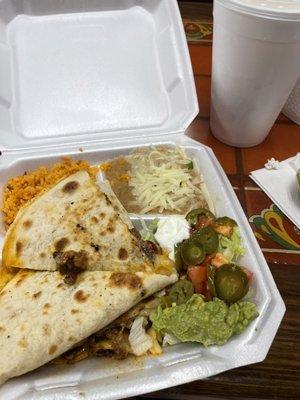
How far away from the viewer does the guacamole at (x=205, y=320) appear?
1808mm

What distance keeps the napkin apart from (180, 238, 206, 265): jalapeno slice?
0.78m

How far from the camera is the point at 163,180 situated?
8.54ft

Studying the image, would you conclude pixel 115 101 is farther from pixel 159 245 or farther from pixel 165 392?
pixel 165 392

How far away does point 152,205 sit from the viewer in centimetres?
249

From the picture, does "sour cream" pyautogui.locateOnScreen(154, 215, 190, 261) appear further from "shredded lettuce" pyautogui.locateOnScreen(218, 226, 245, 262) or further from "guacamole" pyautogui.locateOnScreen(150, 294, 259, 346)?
"guacamole" pyautogui.locateOnScreen(150, 294, 259, 346)

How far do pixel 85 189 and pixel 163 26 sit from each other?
1.42 meters

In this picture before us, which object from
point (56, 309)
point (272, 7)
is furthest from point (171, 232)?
point (272, 7)

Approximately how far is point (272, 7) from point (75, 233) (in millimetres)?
1454

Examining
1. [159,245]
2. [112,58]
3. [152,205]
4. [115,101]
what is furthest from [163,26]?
[159,245]

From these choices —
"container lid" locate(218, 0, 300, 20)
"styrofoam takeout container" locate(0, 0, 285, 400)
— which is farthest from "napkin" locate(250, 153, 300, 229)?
"container lid" locate(218, 0, 300, 20)

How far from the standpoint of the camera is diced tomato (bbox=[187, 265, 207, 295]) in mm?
2047

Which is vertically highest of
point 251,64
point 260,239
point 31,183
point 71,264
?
point 251,64

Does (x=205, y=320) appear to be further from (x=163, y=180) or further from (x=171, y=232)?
(x=163, y=180)

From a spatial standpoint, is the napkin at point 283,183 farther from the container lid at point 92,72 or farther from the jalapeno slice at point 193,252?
the jalapeno slice at point 193,252
